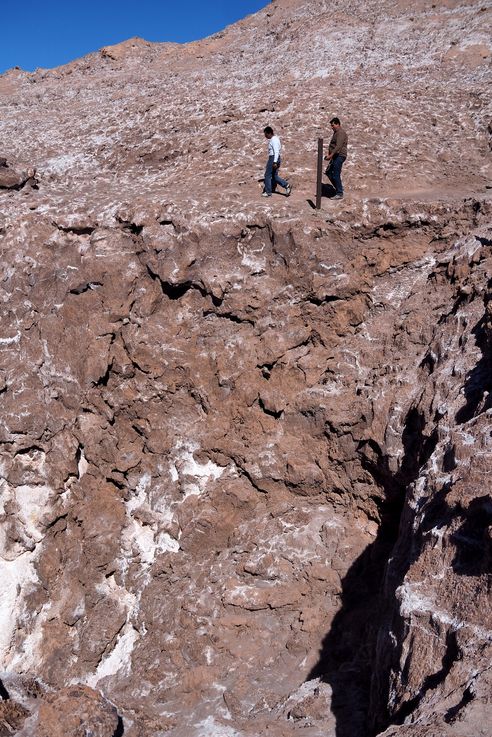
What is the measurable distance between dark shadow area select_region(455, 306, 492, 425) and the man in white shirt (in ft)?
17.7

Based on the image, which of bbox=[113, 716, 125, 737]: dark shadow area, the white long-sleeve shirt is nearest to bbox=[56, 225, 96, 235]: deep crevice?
the white long-sleeve shirt

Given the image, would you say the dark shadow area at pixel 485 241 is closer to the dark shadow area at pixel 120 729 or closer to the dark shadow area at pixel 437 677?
the dark shadow area at pixel 437 677

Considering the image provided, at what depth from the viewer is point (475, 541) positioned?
6.70m

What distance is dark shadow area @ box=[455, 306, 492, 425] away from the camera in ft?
29.5

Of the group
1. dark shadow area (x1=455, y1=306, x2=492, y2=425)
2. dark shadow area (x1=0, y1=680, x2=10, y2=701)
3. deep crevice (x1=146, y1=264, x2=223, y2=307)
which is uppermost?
deep crevice (x1=146, y1=264, x2=223, y2=307)

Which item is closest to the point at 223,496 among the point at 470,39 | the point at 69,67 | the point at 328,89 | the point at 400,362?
the point at 400,362

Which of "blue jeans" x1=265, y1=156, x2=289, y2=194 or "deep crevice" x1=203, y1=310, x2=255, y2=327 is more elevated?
"blue jeans" x1=265, y1=156, x2=289, y2=194

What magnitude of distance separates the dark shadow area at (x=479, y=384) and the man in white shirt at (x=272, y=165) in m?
5.38

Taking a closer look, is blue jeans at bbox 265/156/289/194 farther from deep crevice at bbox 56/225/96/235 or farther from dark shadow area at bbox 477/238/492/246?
dark shadow area at bbox 477/238/492/246

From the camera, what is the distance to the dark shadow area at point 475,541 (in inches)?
254

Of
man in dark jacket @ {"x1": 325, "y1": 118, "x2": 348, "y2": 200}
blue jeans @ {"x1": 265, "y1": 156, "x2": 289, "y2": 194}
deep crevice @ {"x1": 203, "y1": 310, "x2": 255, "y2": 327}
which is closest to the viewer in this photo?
deep crevice @ {"x1": 203, "y1": 310, "x2": 255, "y2": 327}

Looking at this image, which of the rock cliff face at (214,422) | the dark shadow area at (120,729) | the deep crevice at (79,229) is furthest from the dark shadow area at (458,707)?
the deep crevice at (79,229)

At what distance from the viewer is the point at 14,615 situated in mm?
12695

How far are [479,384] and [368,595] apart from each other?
445cm
